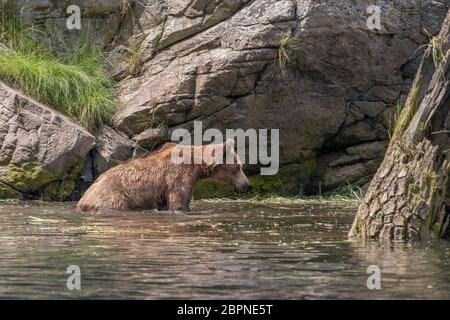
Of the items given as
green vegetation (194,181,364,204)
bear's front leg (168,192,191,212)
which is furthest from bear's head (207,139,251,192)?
green vegetation (194,181,364,204)

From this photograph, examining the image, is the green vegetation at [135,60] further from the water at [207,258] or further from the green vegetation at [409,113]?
Result: the green vegetation at [409,113]

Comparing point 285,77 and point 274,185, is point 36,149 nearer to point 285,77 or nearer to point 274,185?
point 274,185

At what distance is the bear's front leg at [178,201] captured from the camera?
47.1ft

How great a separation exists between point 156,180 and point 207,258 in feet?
18.7

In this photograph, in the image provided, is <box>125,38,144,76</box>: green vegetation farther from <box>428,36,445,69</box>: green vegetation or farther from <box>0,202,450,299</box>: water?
<box>428,36,445,69</box>: green vegetation

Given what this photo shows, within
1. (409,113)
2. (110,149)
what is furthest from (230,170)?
(409,113)

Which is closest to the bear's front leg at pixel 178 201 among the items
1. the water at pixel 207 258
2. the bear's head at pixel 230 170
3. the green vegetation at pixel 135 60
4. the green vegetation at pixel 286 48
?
the bear's head at pixel 230 170

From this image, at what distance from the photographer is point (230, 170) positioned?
15.2 metres

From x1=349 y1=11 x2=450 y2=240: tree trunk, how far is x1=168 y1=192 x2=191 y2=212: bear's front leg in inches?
179

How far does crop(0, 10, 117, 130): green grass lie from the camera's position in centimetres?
1619

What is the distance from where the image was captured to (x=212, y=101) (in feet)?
52.6

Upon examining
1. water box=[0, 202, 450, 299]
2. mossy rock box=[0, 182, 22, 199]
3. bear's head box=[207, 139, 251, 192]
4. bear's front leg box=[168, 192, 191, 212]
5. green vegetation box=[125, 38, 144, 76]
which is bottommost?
water box=[0, 202, 450, 299]

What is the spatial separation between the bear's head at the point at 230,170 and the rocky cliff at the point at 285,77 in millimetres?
1198

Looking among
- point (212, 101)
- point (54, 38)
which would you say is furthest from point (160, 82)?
point (54, 38)
